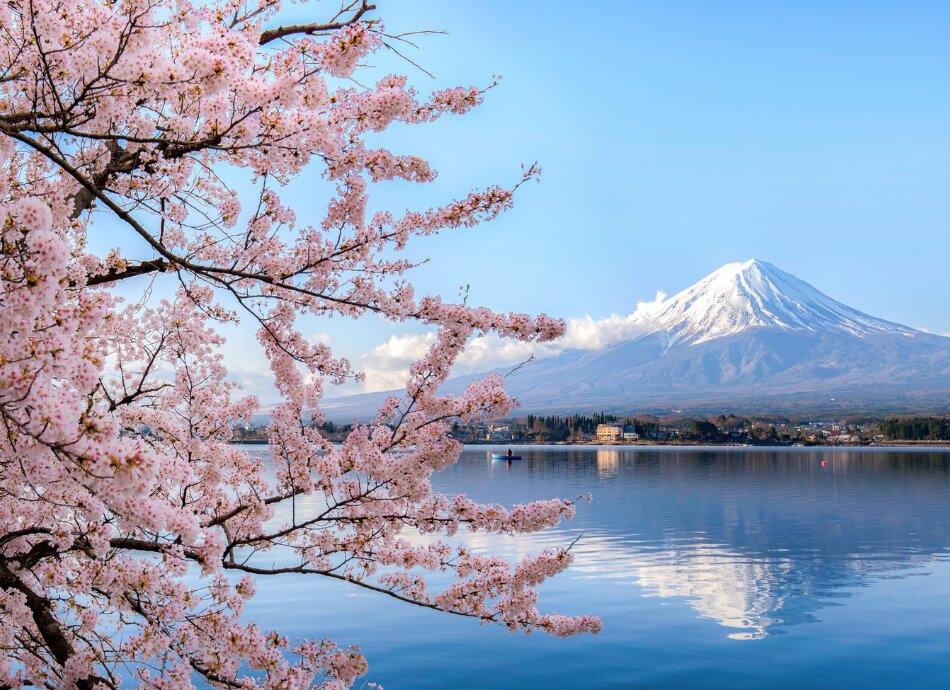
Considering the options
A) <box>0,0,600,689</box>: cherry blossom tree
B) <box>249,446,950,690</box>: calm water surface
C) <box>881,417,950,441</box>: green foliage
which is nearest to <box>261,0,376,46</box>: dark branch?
<box>0,0,600,689</box>: cherry blossom tree

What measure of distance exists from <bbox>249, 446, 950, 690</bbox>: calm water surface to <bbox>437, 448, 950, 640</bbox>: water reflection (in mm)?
120

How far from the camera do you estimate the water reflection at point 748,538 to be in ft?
88.4

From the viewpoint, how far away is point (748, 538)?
3941 cm

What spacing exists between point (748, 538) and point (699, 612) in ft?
53.9

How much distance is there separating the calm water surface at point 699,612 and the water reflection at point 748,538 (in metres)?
0.12

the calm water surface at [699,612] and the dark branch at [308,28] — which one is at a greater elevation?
the dark branch at [308,28]

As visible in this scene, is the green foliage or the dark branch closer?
the dark branch

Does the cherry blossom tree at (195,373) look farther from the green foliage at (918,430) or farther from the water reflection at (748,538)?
the green foliage at (918,430)

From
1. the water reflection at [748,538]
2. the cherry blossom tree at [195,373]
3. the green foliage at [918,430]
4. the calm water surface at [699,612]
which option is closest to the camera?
the cherry blossom tree at [195,373]

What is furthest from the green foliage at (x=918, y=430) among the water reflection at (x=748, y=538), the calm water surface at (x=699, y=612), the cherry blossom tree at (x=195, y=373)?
the cherry blossom tree at (x=195, y=373)

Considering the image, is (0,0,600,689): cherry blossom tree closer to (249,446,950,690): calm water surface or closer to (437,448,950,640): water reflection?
(249,446,950,690): calm water surface

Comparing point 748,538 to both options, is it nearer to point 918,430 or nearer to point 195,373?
point 195,373

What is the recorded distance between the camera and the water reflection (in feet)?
88.4

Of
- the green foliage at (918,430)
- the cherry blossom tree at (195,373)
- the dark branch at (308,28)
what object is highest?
the dark branch at (308,28)
